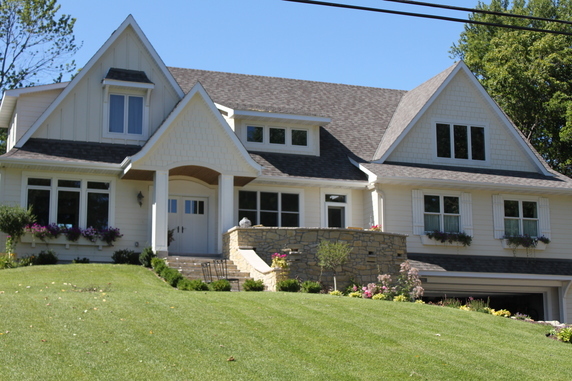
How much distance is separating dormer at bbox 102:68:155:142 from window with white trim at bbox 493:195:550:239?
1217 cm

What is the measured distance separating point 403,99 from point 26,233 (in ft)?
51.9

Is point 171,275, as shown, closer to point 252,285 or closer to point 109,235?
point 252,285

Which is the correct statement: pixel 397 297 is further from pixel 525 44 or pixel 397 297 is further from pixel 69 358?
pixel 525 44

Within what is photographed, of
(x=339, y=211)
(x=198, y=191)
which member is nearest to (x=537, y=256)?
(x=339, y=211)

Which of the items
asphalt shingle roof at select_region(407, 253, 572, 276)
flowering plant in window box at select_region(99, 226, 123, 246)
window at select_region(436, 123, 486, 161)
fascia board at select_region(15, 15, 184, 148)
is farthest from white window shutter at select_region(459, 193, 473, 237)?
flowering plant in window box at select_region(99, 226, 123, 246)

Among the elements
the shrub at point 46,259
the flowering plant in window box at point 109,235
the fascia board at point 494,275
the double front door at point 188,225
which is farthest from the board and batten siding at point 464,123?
the shrub at point 46,259

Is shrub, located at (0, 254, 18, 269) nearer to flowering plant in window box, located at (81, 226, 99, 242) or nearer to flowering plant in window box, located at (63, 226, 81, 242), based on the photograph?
flowering plant in window box, located at (63, 226, 81, 242)

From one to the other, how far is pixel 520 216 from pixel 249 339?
53.5 feet

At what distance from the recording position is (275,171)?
23625mm

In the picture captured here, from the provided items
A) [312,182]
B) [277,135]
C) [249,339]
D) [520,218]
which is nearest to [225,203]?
[312,182]

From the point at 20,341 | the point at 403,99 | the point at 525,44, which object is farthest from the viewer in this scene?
the point at 525,44

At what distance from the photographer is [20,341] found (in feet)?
34.5

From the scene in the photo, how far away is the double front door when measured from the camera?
2336cm

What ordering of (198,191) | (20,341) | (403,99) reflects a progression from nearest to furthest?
(20,341)
(198,191)
(403,99)
